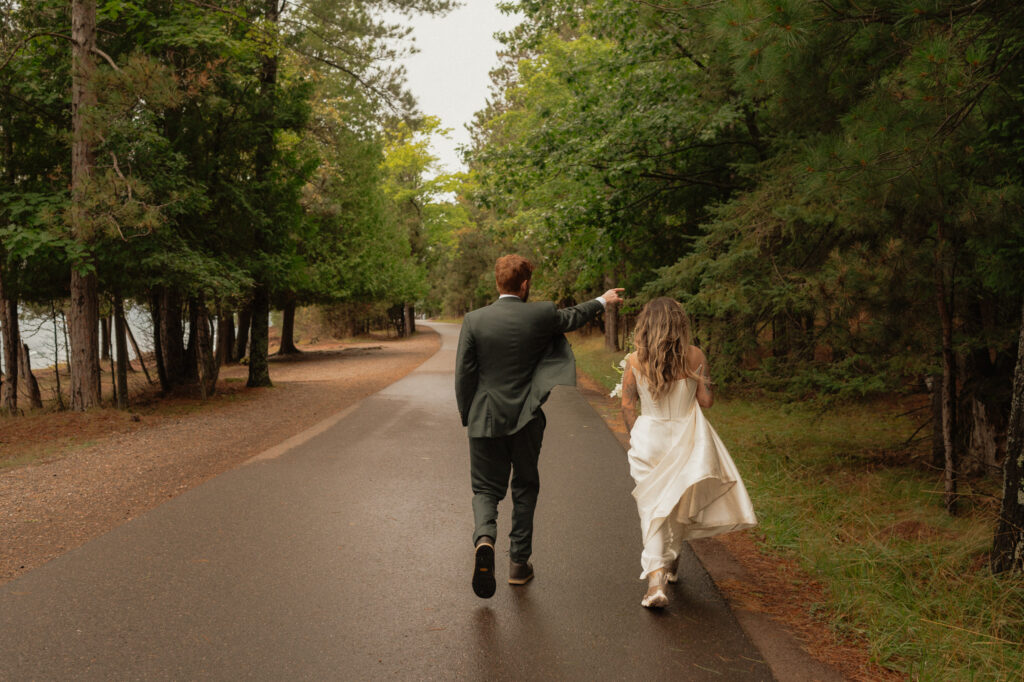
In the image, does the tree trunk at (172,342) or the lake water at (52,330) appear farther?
the tree trunk at (172,342)

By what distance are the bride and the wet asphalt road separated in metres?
0.45

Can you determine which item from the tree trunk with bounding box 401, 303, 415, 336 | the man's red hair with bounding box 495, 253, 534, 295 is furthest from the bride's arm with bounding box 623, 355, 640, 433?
the tree trunk with bounding box 401, 303, 415, 336

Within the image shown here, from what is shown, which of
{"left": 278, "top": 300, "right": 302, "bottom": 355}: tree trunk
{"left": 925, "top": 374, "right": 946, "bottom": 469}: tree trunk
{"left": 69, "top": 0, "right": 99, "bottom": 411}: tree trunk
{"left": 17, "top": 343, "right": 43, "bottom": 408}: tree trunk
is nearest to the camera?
{"left": 925, "top": 374, "right": 946, "bottom": 469}: tree trunk

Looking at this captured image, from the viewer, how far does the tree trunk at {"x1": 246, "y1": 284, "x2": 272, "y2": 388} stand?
18219 mm

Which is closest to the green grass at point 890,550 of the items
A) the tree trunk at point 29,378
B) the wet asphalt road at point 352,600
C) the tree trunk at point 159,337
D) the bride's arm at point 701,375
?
the wet asphalt road at point 352,600

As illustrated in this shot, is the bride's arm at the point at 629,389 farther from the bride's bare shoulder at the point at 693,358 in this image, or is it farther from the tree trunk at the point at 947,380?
the tree trunk at the point at 947,380

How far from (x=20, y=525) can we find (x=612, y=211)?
30.8 feet

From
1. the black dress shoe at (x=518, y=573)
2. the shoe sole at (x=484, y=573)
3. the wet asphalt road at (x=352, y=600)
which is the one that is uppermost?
the shoe sole at (x=484, y=573)

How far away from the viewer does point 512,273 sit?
4.56 m

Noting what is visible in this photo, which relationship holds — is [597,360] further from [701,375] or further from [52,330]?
[701,375]

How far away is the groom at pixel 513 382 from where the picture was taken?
14.6 feet

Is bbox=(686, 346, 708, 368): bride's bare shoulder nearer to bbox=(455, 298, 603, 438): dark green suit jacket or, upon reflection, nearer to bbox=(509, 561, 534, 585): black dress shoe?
bbox=(455, 298, 603, 438): dark green suit jacket

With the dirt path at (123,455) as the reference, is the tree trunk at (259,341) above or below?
above

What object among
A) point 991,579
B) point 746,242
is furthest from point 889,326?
point 991,579
